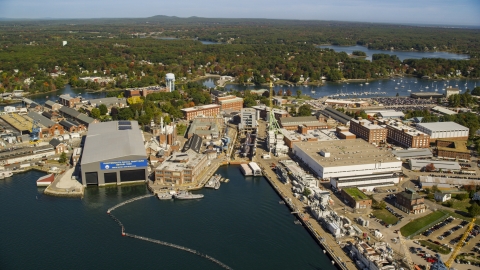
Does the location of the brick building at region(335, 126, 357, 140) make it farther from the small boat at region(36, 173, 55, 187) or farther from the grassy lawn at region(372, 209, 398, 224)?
the small boat at region(36, 173, 55, 187)

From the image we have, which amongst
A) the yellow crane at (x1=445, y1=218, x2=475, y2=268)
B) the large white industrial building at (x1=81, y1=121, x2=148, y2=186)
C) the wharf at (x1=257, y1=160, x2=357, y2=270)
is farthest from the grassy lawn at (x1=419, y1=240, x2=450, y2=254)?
the large white industrial building at (x1=81, y1=121, x2=148, y2=186)

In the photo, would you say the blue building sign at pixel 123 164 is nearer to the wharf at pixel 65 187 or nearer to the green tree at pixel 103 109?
the wharf at pixel 65 187

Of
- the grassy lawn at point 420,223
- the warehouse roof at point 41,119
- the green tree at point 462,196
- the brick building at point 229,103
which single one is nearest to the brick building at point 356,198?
the grassy lawn at point 420,223

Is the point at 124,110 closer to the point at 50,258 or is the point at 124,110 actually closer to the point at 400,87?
the point at 50,258

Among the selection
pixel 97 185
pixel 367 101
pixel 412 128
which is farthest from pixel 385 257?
pixel 367 101

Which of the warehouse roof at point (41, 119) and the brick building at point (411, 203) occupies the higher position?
the warehouse roof at point (41, 119)

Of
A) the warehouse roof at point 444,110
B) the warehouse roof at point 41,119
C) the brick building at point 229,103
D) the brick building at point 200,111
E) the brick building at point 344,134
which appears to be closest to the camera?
the brick building at point 344,134
